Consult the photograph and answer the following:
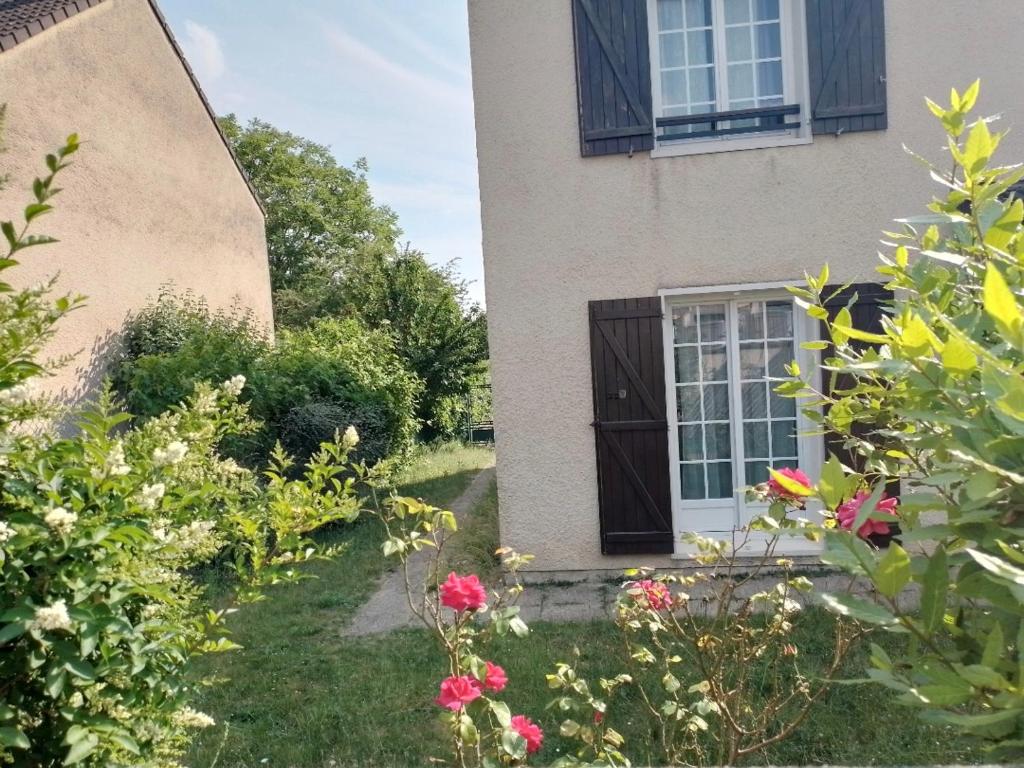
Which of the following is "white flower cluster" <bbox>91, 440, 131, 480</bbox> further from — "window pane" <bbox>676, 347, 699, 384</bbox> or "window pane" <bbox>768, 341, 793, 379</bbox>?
"window pane" <bbox>768, 341, 793, 379</bbox>

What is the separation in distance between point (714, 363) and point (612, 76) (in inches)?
96.1

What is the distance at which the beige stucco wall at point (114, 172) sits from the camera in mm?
8031

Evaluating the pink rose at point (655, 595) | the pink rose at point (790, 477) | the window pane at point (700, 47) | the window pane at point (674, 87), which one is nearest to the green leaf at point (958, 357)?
the pink rose at point (790, 477)

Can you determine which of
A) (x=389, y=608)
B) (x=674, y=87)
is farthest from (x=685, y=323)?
(x=389, y=608)

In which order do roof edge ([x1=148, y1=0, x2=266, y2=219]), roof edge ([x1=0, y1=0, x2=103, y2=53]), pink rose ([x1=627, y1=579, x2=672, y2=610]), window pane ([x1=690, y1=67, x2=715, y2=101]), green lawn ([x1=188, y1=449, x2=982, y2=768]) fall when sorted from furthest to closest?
1. roof edge ([x1=148, y1=0, x2=266, y2=219])
2. roof edge ([x1=0, y1=0, x2=103, y2=53])
3. window pane ([x1=690, y1=67, x2=715, y2=101])
4. green lawn ([x1=188, y1=449, x2=982, y2=768])
5. pink rose ([x1=627, y1=579, x2=672, y2=610])

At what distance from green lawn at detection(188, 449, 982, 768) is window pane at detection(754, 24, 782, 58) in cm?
428

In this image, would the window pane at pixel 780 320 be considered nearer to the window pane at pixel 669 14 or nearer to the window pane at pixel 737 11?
the window pane at pixel 737 11

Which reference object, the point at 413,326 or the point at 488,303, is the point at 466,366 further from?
the point at 488,303

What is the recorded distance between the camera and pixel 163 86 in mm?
10727

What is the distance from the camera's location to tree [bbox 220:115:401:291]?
101 feet

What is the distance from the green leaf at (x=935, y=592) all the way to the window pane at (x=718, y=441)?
5.08 metres

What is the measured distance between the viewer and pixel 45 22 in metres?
8.33

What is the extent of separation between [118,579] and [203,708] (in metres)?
3.03

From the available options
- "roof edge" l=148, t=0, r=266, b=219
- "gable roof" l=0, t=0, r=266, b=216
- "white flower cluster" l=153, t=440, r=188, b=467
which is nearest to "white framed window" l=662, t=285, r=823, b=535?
"white flower cluster" l=153, t=440, r=188, b=467
